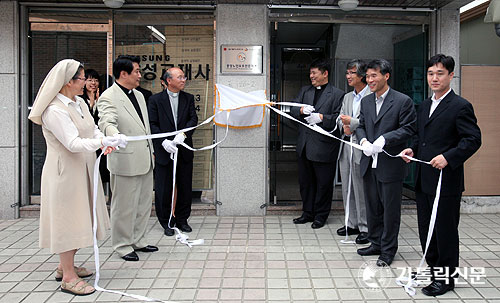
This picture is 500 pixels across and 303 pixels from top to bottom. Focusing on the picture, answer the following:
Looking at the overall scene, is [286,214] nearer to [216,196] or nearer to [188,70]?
[216,196]

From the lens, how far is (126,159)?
4883 mm

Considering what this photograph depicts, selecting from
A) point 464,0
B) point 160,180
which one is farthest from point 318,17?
point 160,180

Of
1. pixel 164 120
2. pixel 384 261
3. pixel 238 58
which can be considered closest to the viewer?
pixel 384 261

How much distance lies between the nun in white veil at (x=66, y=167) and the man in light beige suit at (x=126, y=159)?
661mm

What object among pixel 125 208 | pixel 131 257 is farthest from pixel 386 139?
pixel 131 257

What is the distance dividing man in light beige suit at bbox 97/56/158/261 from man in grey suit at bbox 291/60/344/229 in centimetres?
217

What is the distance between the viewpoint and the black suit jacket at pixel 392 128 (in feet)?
14.7

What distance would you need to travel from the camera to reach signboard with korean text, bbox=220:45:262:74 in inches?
269

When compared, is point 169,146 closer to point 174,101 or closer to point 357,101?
point 174,101

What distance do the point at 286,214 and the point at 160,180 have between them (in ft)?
6.86

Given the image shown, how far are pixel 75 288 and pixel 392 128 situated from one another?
10.9 ft

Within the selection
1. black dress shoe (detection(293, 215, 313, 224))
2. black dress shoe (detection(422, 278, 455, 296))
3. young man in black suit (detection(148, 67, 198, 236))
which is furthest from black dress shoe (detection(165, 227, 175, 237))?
black dress shoe (detection(422, 278, 455, 296))

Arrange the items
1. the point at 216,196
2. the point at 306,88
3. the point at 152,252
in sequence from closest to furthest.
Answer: the point at 152,252, the point at 306,88, the point at 216,196

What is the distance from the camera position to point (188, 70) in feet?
23.8
